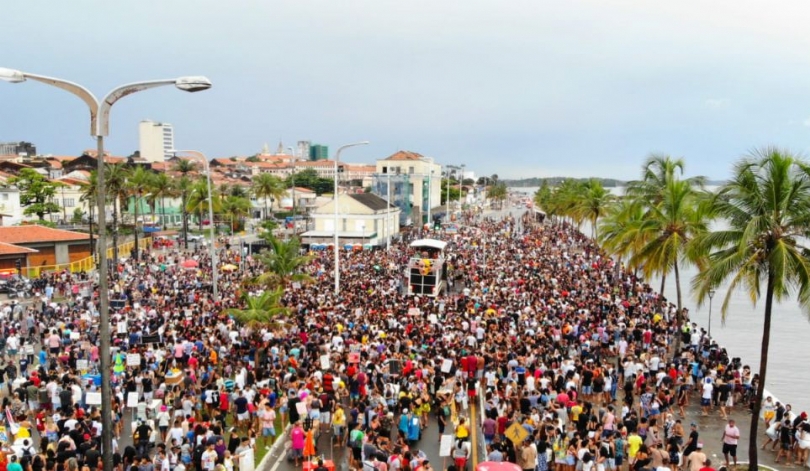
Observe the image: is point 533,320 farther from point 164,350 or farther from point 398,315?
point 164,350

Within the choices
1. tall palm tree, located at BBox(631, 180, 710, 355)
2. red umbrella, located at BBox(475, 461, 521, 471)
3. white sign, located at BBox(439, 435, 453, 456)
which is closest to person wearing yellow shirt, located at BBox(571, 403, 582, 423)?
white sign, located at BBox(439, 435, 453, 456)

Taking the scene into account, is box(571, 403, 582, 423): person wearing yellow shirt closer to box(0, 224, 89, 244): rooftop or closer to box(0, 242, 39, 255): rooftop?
box(0, 242, 39, 255): rooftop

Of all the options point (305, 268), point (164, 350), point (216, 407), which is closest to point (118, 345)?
point (164, 350)

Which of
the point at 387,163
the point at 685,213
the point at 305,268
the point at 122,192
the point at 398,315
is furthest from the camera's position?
the point at 387,163

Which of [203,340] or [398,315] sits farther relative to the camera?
[398,315]

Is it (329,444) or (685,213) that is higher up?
(685,213)

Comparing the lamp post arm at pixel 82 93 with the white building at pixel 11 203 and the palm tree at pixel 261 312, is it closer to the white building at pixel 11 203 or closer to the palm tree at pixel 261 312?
the palm tree at pixel 261 312

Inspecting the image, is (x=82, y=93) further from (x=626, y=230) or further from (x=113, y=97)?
(x=626, y=230)
